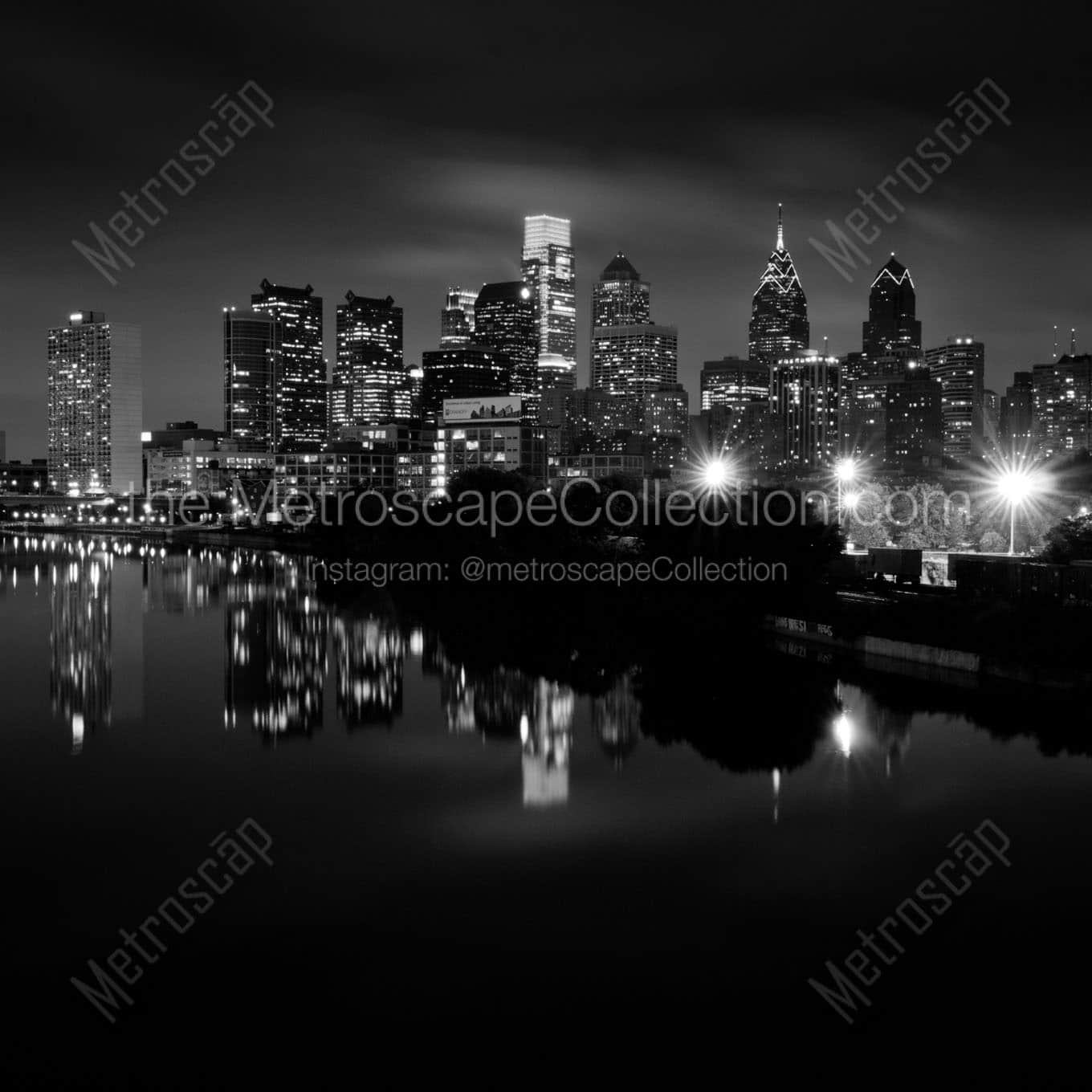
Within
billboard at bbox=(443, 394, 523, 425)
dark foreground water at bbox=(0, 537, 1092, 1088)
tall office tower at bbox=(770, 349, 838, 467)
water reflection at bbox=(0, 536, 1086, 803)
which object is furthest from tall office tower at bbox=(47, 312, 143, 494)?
dark foreground water at bbox=(0, 537, 1092, 1088)

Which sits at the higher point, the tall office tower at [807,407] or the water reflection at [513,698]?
the tall office tower at [807,407]

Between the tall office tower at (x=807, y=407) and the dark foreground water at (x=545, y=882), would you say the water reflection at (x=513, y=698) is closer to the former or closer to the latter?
the dark foreground water at (x=545, y=882)

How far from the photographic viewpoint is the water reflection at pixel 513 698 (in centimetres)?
1427

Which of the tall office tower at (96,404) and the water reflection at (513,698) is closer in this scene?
the water reflection at (513,698)

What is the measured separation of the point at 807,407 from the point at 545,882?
106490mm

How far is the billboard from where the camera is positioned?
8644 centimetres

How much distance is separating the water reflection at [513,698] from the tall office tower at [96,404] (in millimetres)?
101523

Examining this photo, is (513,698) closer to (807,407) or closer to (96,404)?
(807,407)

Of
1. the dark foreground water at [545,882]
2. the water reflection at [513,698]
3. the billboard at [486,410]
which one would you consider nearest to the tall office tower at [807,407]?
the billboard at [486,410]

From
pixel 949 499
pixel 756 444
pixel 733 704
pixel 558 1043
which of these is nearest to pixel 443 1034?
pixel 558 1043

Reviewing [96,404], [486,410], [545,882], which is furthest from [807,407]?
[545,882]

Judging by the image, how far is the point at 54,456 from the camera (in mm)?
128125

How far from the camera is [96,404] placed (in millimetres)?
123188

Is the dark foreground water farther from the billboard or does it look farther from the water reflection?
the billboard
